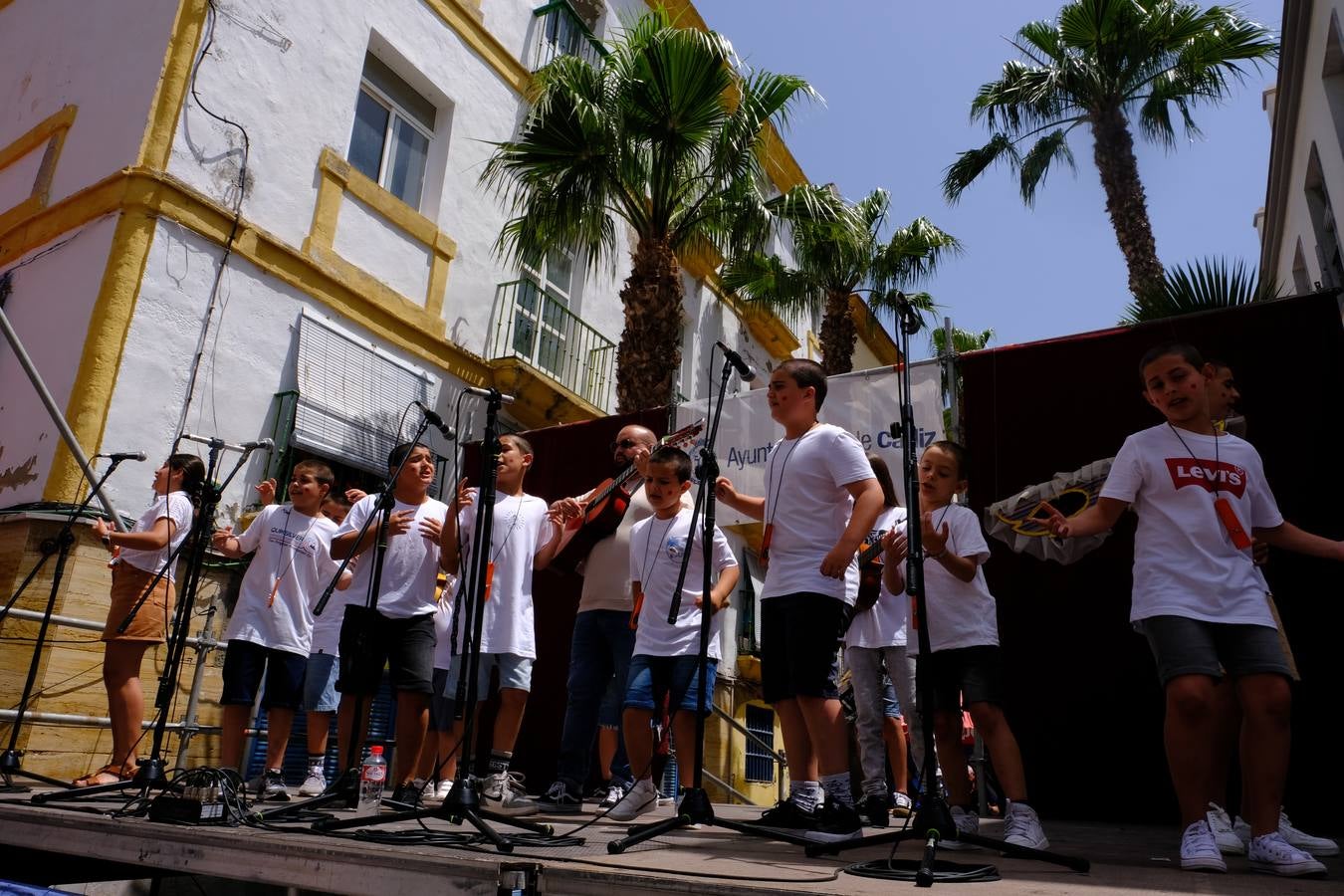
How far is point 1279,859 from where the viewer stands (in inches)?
98.0

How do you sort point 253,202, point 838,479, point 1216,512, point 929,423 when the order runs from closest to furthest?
point 1216,512, point 838,479, point 929,423, point 253,202

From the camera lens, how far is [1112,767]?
188 inches

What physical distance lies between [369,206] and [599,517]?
591 cm

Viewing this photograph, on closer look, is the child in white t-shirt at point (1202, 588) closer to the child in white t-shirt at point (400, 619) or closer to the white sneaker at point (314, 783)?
the child in white t-shirt at point (400, 619)

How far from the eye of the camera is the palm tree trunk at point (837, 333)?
13.2 metres

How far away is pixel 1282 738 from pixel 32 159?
10.7m

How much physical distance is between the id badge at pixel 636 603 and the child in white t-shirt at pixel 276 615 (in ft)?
6.07

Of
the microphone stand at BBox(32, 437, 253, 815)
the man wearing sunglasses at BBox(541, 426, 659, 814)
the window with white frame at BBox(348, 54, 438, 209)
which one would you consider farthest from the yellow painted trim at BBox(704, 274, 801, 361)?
the microphone stand at BBox(32, 437, 253, 815)

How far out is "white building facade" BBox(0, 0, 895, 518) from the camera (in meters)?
7.21

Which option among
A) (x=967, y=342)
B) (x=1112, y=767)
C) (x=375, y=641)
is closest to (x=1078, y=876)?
(x=1112, y=767)

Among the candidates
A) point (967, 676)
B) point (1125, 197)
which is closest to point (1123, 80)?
point (1125, 197)

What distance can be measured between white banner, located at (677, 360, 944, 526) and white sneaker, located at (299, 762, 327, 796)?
2.79m

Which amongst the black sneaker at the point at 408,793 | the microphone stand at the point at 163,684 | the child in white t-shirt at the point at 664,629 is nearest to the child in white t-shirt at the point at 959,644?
the child in white t-shirt at the point at 664,629

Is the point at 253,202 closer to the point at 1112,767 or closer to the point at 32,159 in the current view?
the point at 32,159
